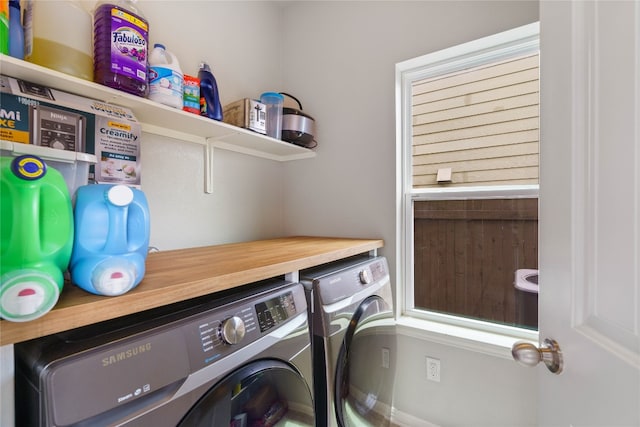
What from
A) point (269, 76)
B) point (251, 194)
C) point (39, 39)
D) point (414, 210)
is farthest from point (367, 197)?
point (39, 39)

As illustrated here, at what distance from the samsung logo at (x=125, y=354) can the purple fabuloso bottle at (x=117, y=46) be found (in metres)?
0.89

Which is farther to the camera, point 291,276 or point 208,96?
point 208,96

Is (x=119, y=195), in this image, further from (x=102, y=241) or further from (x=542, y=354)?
(x=542, y=354)

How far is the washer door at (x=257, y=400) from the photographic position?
68 cm

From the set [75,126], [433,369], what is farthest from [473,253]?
[75,126]

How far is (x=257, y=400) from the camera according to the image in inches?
31.1

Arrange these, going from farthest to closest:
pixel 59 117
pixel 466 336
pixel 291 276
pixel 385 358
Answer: pixel 466 336 < pixel 385 358 < pixel 291 276 < pixel 59 117

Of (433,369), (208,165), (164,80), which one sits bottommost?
(433,369)

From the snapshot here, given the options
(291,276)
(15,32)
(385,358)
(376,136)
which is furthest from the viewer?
(376,136)

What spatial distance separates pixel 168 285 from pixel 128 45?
85 centimetres

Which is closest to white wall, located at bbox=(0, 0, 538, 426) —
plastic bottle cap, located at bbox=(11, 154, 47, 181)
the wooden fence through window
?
the wooden fence through window

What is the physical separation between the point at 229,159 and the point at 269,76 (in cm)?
74

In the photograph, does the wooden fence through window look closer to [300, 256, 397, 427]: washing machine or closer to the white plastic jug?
[300, 256, 397, 427]: washing machine

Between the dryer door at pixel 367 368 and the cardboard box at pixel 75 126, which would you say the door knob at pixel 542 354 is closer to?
the dryer door at pixel 367 368
